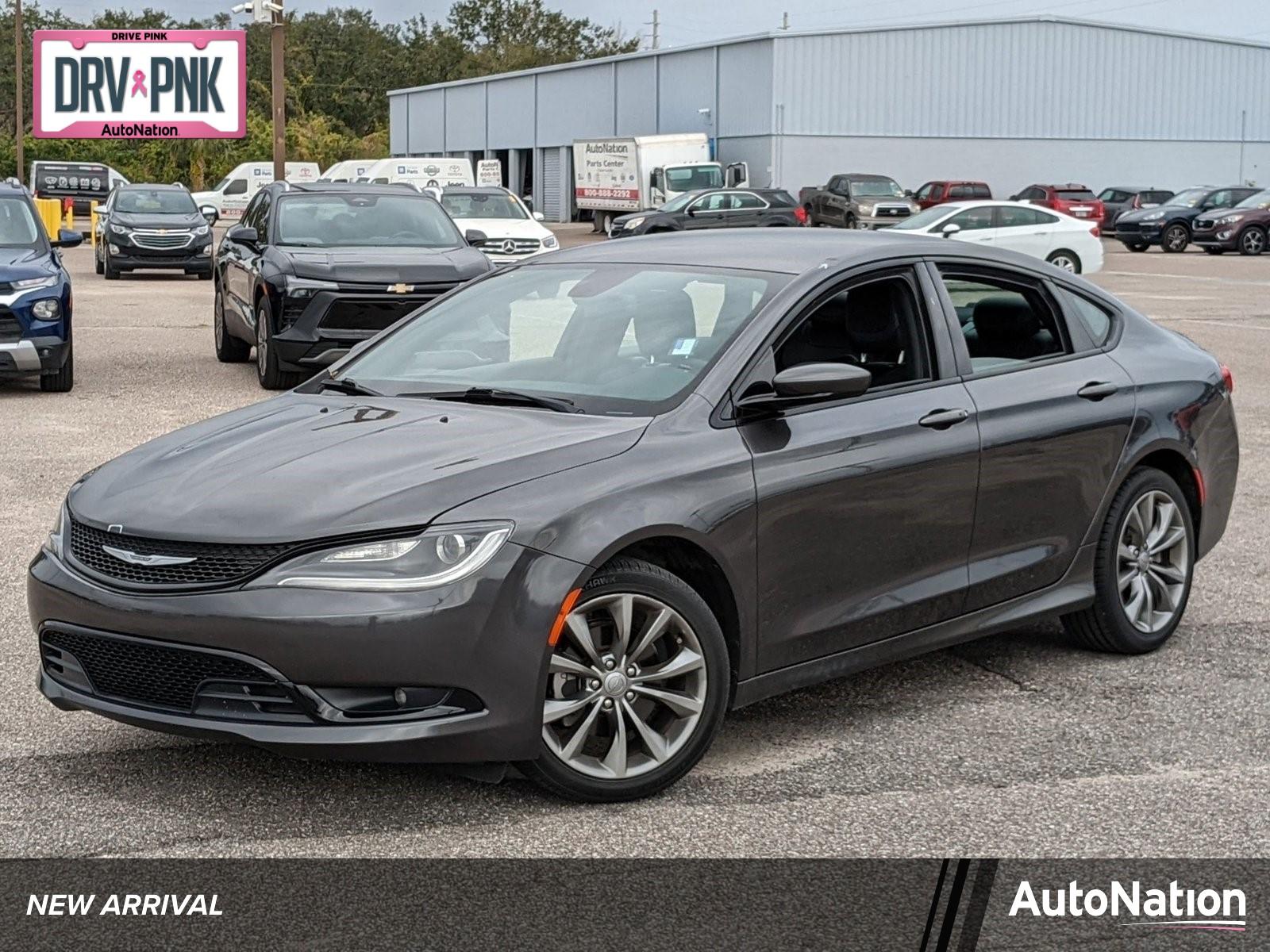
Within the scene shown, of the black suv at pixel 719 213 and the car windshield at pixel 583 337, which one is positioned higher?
the black suv at pixel 719 213

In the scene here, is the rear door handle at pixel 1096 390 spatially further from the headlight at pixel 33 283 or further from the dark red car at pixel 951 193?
the dark red car at pixel 951 193

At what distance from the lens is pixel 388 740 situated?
4273mm

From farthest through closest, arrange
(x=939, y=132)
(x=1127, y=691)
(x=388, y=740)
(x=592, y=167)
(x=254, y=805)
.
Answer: (x=939, y=132) → (x=592, y=167) → (x=1127, y=691) → (x=254, y=805) → (x=388, y=740)

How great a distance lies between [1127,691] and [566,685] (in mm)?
2192

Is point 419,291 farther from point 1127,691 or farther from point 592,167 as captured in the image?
point 592,167

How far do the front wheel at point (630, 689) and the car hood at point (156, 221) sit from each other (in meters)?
27.4

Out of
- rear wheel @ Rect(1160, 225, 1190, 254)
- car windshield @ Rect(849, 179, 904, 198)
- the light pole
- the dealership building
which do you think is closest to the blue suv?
the light pole

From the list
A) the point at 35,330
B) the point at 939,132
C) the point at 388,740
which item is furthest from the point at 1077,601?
the point at 939,132

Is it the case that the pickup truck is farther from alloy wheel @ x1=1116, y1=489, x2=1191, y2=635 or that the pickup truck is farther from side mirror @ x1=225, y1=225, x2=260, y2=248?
alloy wheel @ x1=1116, y1=489, x2=1191, y2=635

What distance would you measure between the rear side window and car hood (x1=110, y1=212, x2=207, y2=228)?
85.9 feet

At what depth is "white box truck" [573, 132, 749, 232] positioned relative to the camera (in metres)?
50.1

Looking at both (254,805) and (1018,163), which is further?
(1018,163)

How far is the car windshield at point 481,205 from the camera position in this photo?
27.4m

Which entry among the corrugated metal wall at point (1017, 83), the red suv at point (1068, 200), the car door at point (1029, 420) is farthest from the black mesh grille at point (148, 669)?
the corrugated metal wall at point (1017, 83)
